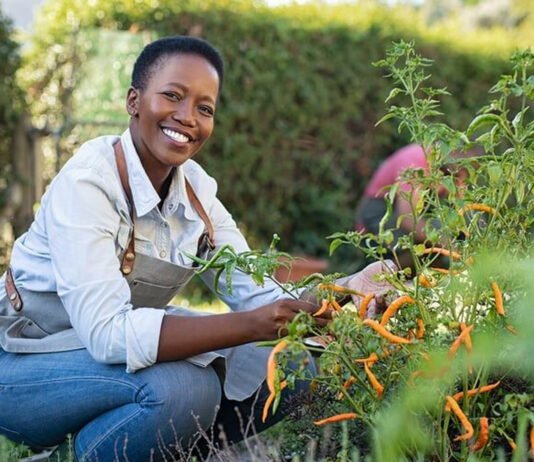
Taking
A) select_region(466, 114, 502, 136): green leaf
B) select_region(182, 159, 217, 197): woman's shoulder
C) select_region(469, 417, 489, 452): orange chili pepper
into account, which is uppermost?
select_region(466, 114, 502, 136): green leaf

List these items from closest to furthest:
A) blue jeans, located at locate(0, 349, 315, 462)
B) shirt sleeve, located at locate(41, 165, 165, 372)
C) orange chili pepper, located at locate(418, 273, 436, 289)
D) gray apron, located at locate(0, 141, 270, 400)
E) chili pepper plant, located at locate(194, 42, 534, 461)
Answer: chili pepper plant, located at locate(194, 42, 534, 461), orange chili pepper, located at locate(418, 273, 436, 289), shirt sleeve, located at locate(41, 165, 165, 372), blue jeans, located at locate(0, 349, 315, 462), gray apron, located at locate(0, 141, 270, 400)

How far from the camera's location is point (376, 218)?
6.01 m

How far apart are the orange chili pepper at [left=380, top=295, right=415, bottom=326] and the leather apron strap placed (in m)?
0.83

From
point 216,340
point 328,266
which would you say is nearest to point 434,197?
point 216,340

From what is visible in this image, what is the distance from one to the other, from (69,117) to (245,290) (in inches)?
157

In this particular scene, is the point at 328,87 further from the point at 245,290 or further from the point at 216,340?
the point at 216,340

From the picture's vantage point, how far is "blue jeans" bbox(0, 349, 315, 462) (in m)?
2.64

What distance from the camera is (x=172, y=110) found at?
283 cm

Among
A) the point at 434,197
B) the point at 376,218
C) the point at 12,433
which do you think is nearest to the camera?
the point at 434,197

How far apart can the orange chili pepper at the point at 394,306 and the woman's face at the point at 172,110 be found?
2.87 feet

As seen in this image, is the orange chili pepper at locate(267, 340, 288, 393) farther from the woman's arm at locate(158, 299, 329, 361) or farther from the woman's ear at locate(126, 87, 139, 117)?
the woman's ear at locate(126, 87, 139, 117)

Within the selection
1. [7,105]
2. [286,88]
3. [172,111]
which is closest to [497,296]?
[172,111]

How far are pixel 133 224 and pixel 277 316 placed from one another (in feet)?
1.99

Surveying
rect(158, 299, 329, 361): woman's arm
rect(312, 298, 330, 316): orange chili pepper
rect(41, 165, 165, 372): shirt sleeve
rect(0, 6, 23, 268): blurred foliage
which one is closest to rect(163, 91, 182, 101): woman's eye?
rect(41, 165, 165, 372): shirt sleeve
